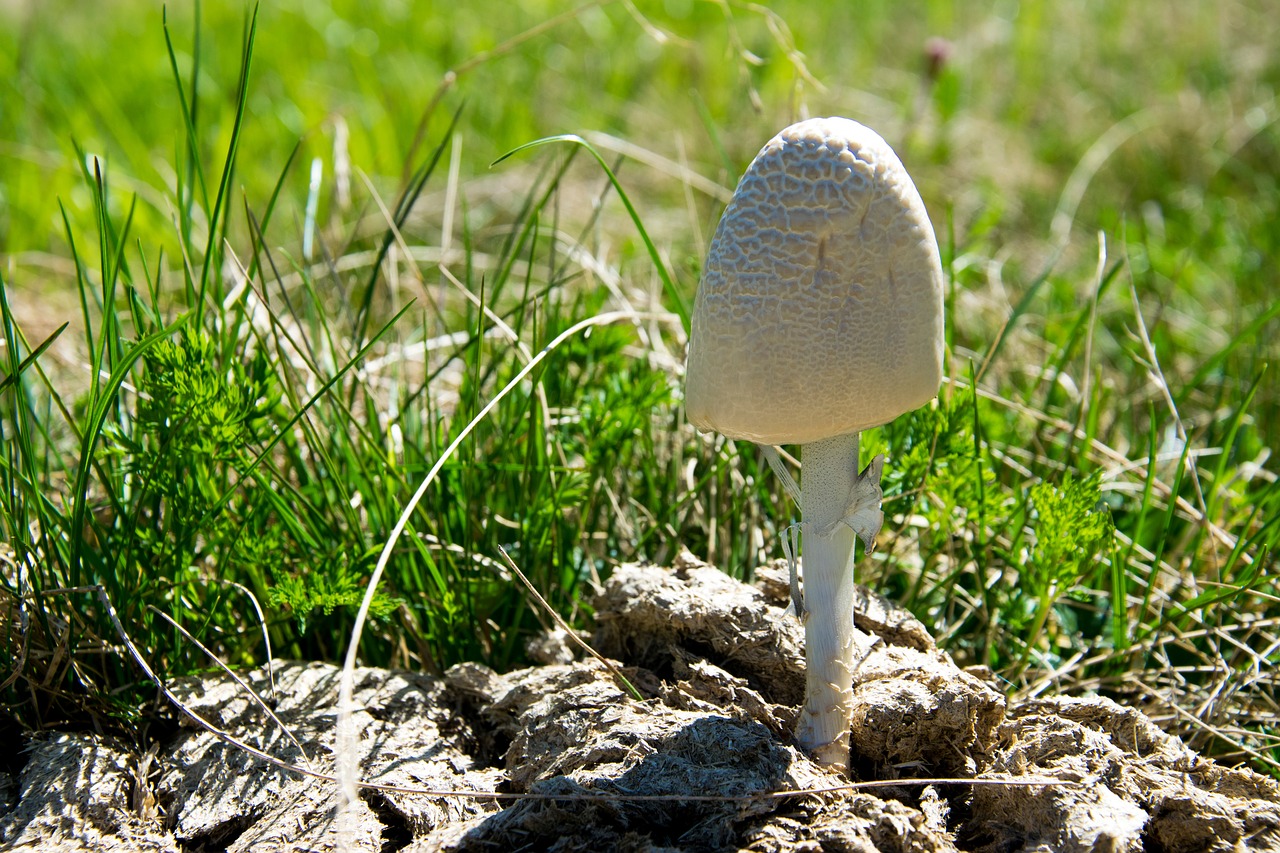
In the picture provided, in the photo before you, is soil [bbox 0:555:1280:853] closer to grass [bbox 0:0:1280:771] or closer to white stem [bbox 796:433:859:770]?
white stem [bbox 796:433:859:770]

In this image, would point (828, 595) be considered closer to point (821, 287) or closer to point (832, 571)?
point (832, 571)

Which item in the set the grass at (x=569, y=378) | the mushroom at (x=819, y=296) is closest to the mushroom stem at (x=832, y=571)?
the mushroom at (x=819, y=296)

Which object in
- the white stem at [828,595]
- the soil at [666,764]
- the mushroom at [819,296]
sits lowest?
the soil at [666,764]

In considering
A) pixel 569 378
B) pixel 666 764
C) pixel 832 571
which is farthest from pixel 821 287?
pixel 569 378

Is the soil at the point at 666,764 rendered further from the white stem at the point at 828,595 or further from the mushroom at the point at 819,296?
the mushroom at the point at 819,296

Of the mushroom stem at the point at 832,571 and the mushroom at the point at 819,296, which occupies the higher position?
the mushroom at the point at 819,296

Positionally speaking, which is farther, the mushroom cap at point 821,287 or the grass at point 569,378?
the grass at point 569,378

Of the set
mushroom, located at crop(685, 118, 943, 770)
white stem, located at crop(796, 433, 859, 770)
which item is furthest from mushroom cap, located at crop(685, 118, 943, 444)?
white stem, located at crop(796, 433, 859, 770)
